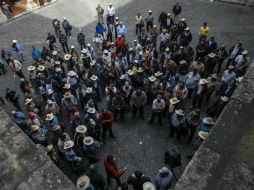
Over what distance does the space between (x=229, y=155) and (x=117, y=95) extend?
5.84 meters

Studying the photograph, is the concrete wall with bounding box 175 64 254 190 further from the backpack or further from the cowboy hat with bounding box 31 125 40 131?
the cowboy hat with bounding box 31 125 40 131

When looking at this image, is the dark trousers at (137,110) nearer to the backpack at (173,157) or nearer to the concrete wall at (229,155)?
the backpack at (173,157)

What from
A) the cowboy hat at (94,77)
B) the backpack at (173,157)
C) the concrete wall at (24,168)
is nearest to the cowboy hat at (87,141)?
the backpack at (173,157)

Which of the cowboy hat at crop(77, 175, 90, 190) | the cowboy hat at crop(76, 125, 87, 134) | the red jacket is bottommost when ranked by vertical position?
the red jacket

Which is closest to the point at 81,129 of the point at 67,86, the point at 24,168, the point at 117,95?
the point at 117,95

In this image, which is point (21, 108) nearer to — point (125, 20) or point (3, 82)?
point (3, 82)

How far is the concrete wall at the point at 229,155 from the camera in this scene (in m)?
5.21

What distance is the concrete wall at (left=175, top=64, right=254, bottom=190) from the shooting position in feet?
17.1

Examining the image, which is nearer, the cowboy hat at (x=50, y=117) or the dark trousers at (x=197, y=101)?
the cowboy hat at (x=50, y=117)

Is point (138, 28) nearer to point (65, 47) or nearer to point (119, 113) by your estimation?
point (65, 47)

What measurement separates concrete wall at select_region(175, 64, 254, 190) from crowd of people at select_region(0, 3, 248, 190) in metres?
2.14

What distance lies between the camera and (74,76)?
39.0ft

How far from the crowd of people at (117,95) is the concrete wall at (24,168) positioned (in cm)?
220

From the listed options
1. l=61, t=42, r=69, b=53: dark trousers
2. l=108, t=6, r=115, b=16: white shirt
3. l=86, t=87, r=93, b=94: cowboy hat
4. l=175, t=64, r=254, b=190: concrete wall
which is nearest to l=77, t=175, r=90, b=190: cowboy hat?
l=175, t=64, r=254, b=190: concrete wall
